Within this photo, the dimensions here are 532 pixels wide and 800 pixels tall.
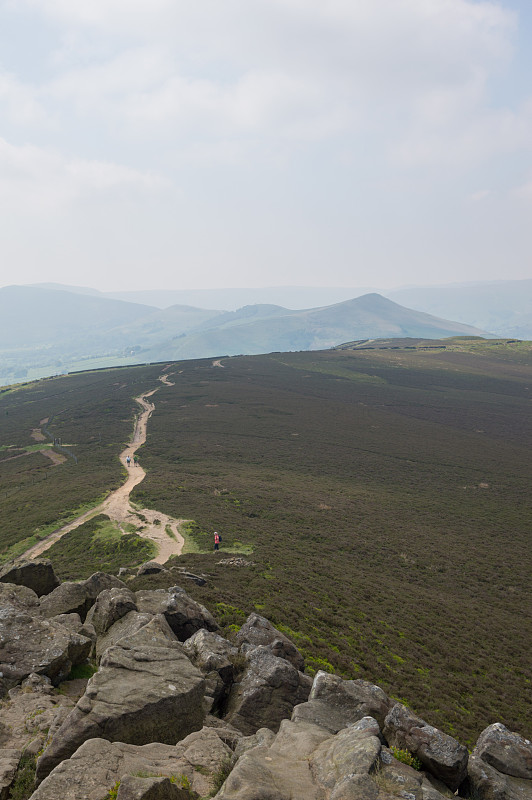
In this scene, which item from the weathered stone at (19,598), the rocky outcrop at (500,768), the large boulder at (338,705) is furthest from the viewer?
the weathered stone at (19,598)

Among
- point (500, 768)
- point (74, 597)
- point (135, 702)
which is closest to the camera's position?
point (135, 702)

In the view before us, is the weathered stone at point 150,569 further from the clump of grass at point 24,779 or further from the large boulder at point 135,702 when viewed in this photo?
the clump of grass at point 24,779

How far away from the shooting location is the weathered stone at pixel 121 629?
52.4ft

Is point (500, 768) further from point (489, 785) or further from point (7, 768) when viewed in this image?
point (7, 768)

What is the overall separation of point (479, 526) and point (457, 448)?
3633cm

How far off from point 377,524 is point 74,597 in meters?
38.4

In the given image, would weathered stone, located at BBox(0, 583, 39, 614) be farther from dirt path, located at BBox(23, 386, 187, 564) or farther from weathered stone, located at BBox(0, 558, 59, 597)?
dirt path, located at BBox(23, 386, 187, 564)

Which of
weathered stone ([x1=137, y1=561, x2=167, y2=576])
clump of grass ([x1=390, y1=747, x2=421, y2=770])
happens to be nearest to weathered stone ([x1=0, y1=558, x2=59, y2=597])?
weathered stone ([x1=137, y1=561, x2=167, y2=576])

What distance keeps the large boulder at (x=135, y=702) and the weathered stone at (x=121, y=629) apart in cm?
160

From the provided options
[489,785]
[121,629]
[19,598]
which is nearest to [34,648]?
[121,629]

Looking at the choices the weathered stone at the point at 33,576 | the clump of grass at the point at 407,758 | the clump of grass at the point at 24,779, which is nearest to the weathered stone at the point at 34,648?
the clump of grass at the point at 24,779

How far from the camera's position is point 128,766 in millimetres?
9359

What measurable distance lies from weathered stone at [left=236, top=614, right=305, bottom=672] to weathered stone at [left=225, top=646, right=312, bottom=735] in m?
1.46

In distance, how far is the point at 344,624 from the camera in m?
27.6
